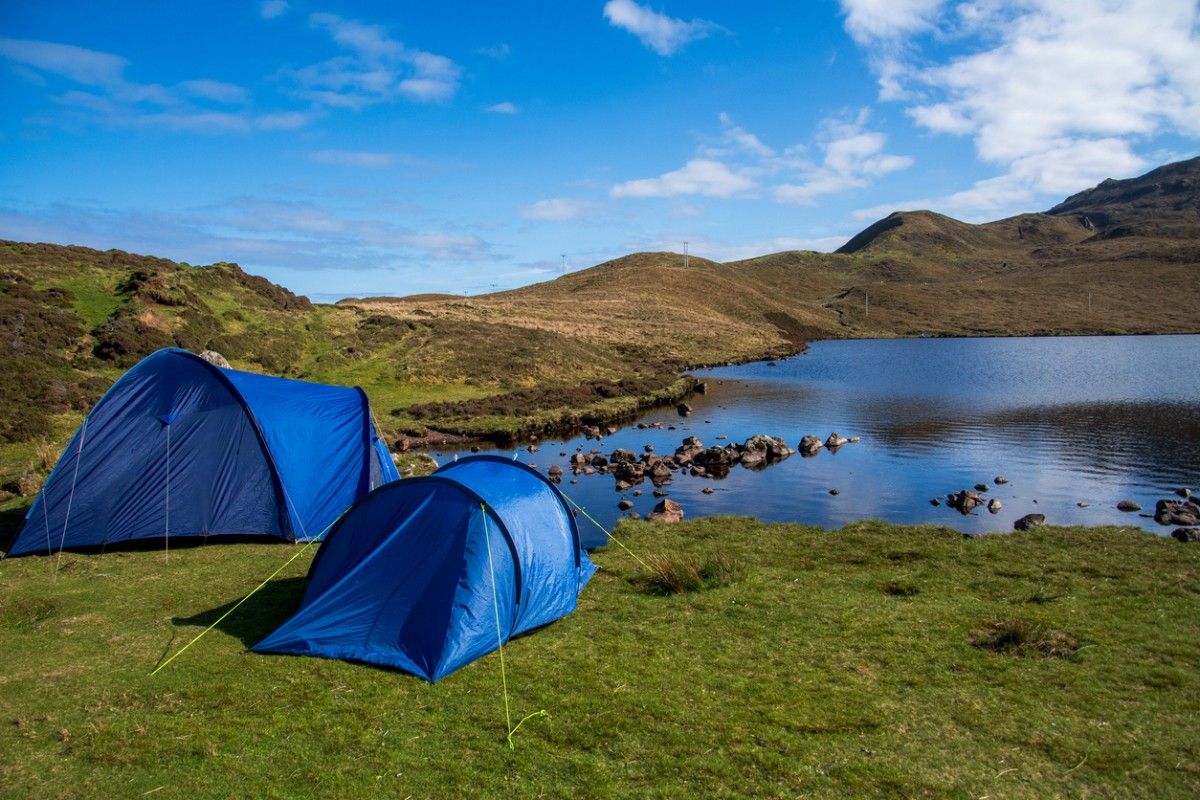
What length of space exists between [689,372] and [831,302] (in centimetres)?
11243


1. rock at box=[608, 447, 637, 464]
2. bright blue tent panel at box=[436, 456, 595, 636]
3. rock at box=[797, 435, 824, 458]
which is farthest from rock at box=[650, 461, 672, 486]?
bright blue tent panel at box=[436, 456, 595, 636]

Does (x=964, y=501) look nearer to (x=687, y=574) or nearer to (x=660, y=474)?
(x=660, y=474)

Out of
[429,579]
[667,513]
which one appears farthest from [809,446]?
[429,579]

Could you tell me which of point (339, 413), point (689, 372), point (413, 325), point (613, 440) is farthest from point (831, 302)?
point (339, 413)

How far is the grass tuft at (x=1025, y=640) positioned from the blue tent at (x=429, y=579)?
7.02 meters

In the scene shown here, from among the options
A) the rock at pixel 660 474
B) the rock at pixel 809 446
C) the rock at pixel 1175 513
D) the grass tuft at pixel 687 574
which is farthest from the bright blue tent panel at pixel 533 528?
the rock at pixel 809 446

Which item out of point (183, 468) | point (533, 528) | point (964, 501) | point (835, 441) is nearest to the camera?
point (533, 528)

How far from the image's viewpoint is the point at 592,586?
1501 cm

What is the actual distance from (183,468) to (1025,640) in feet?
56.1

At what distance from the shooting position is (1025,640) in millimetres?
11281

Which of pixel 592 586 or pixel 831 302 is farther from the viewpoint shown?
pixel 831 302

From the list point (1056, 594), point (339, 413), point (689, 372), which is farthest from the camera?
point (689, 372)

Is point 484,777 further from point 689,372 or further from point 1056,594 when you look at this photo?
point 689,372

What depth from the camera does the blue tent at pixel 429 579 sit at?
35.8 feet
